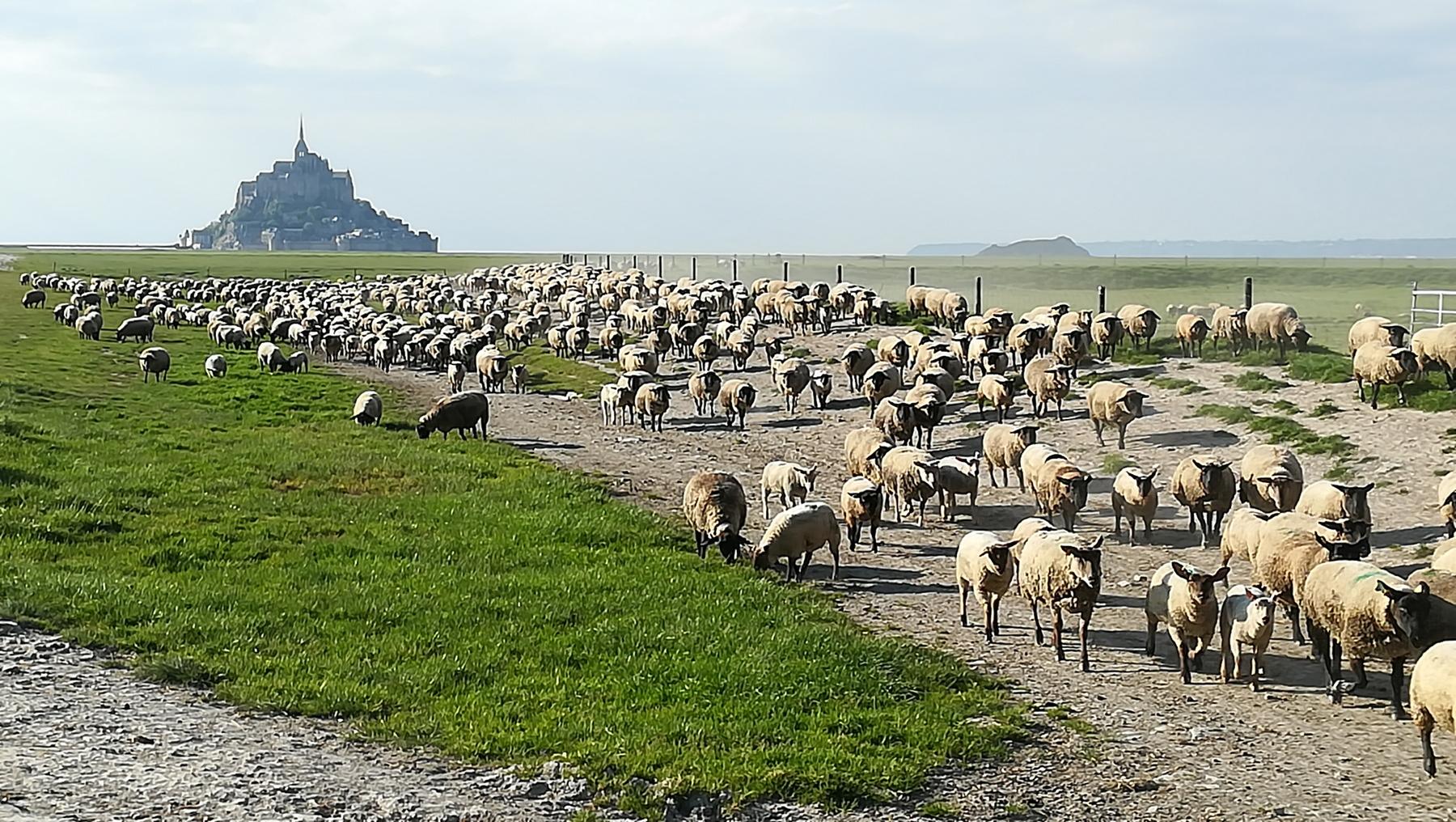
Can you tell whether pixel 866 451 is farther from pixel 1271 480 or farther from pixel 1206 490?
pixel 1271 480

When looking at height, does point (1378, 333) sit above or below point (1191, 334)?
above

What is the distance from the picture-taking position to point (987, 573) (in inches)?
555

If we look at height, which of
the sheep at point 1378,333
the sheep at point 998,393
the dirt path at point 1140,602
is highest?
the sheep at point 1378,333

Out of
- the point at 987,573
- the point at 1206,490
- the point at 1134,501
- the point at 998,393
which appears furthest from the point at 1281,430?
the point at 987,573

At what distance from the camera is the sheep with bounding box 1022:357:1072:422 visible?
28.5m

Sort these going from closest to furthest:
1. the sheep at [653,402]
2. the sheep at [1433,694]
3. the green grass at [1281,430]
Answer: the sheep at [1433,694], the green grass at [1281,430], the sheep at [653,402]

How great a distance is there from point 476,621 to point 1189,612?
23.7 feet

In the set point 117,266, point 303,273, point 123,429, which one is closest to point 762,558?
point 123,429

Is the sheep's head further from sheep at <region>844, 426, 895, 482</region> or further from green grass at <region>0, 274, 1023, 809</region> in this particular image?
sheep at <region>844, 426, 895, 482</region>

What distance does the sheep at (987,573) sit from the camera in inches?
551

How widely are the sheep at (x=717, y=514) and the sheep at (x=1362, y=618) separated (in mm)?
7106

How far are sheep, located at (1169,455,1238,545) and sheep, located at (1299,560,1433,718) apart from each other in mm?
6244

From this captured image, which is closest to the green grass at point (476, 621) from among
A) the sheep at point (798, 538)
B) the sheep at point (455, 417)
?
the sheep at point (798, 538)

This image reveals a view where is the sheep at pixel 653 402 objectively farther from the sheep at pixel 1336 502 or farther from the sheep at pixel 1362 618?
the sheep at pixel 1362 618
